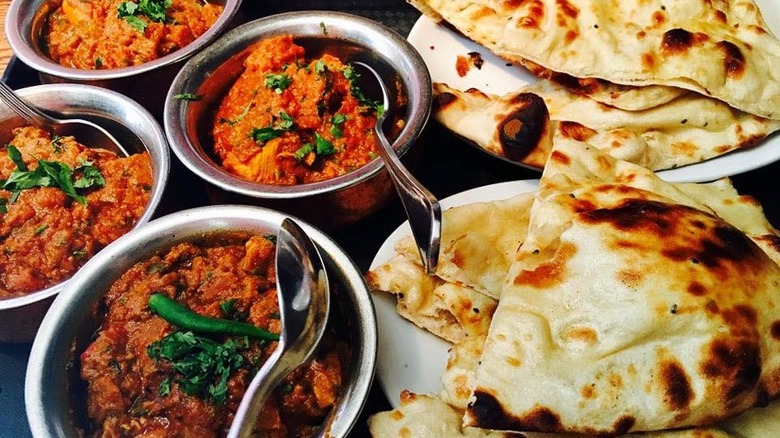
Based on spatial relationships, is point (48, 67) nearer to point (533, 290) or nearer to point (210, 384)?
point (210, 384)

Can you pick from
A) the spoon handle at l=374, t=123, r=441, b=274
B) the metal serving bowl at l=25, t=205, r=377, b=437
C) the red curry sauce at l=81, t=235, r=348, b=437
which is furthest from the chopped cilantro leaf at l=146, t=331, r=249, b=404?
the spoon handle at l=374, t=123, r=441, b=274

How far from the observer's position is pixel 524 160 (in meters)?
2.49

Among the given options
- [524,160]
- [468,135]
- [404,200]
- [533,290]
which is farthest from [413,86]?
[533,290]

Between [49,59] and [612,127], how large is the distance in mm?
2538

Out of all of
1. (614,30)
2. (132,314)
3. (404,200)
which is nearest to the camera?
(132,314)

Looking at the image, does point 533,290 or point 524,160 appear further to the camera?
point 524,160

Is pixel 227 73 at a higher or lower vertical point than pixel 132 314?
higher

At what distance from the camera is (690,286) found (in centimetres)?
170

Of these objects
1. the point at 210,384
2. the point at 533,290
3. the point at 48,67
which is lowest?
the point at 210,384

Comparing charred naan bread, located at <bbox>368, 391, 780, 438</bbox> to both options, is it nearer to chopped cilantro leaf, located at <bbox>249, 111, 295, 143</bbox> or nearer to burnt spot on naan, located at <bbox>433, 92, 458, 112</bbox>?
chopped cilantro leaf, located at <bbox>249, 111, 295, 143</bbox>

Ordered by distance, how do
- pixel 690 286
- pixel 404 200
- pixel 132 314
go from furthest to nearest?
pixel 404 200 → pixel 132 314 → pixel 690 286

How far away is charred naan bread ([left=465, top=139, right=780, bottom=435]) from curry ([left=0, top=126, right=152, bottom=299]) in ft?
4.65

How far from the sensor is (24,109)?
2.53 meters

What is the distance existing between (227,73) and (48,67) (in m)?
0.78
